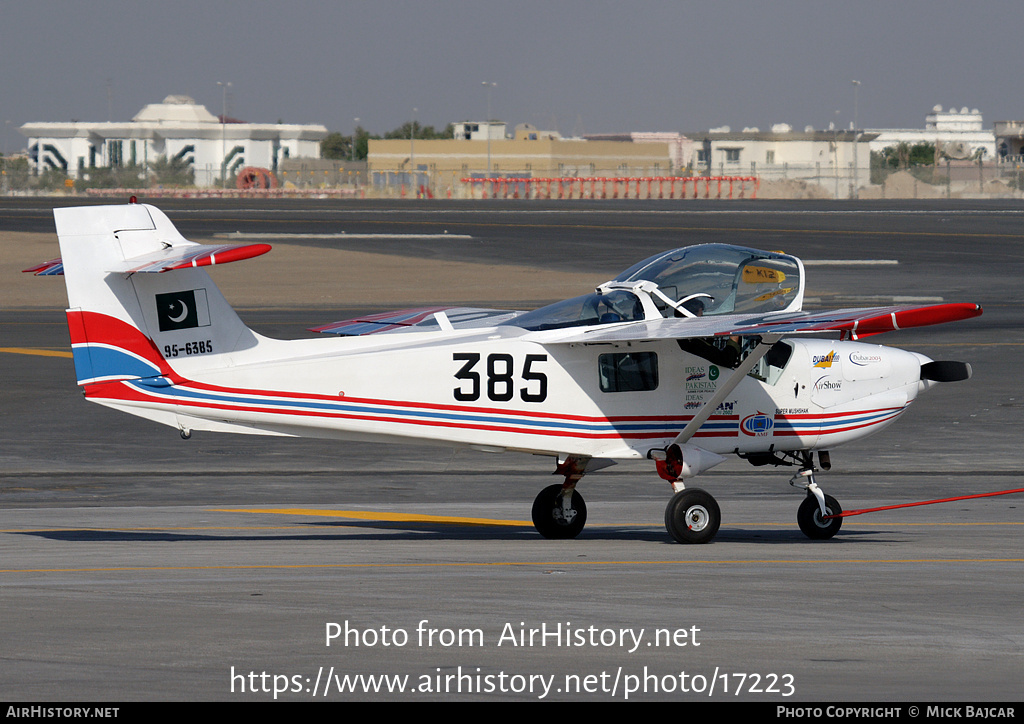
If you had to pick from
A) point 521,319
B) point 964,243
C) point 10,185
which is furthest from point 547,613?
point 10,185

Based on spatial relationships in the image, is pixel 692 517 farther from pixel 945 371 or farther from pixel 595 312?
pixel 945 371

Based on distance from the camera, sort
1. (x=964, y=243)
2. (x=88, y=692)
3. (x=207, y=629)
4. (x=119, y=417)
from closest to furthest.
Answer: (x=88, y=692) < (x=207, y=629) < (x=119, y=417) < (x=964, y=243)

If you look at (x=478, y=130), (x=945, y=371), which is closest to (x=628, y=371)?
(x=945, y=371)

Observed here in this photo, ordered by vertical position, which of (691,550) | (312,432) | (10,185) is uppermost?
(10,185)

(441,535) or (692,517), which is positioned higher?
(692,517)

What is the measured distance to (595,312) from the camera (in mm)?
11922

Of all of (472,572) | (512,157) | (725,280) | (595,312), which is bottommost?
(472,572)

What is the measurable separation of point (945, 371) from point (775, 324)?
2397 mm

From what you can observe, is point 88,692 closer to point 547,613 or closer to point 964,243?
point 547,613

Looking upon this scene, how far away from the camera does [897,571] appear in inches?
428

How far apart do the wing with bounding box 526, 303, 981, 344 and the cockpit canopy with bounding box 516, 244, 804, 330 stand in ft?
0.42

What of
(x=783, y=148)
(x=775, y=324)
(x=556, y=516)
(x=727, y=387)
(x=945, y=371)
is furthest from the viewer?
(x=783, y=148)

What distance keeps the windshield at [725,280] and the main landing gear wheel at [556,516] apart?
A: 7.24ft

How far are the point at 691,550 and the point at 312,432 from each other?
3.69 meters
